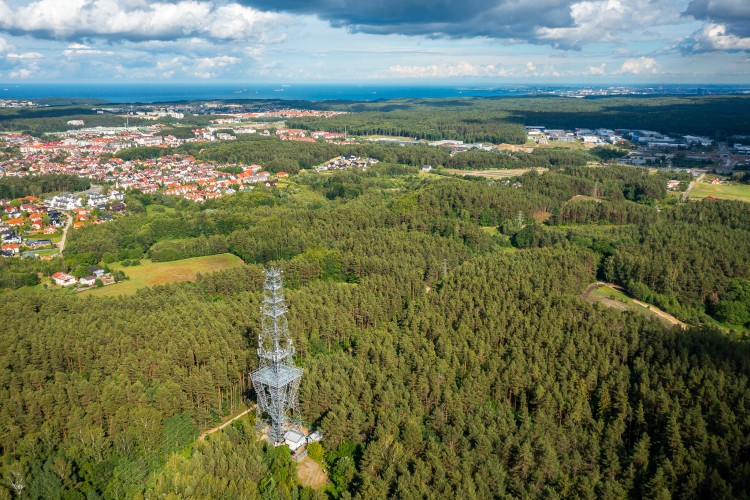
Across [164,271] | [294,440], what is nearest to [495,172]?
[164,271]

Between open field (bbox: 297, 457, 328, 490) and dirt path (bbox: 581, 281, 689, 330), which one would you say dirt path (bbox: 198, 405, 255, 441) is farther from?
dirt path (bbox: 581, 281, 689, 330)

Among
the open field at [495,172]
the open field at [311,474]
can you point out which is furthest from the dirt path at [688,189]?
the open field at [311,474]

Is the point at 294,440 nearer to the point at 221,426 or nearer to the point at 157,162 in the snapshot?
the point at 221,426

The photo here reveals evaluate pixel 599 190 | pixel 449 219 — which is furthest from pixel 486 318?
pixel 599 190

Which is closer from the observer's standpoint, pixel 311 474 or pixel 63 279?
pixel 311 474

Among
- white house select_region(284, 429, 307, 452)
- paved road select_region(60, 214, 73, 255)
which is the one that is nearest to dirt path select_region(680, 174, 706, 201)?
white house select_region(284, 429, 307, 452)

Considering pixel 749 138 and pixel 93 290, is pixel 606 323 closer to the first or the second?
pixel 93 290
